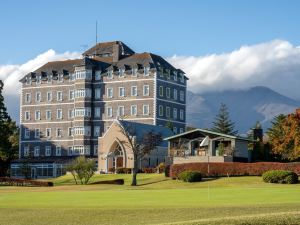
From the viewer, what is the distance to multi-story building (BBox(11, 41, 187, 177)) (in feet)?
355

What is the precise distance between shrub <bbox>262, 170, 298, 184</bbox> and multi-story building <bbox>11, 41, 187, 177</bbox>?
47453 mm

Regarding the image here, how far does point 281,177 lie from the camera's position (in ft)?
190

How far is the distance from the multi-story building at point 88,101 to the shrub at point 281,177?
47.5m

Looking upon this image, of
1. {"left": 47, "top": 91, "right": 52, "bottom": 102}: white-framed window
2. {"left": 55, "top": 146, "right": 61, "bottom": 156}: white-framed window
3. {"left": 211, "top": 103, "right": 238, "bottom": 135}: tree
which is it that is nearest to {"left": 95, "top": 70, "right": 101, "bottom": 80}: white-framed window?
{"left": 47, "top": 91, "right": 52, "bottom": 102}: white-framed window

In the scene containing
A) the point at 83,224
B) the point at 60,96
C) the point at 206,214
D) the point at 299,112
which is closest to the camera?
the point at 83,224

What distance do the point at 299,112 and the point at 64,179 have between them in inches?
1326

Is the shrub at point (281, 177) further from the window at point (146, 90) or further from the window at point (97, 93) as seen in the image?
the window at point (97, 93)

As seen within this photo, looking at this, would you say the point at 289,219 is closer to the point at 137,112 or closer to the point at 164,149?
the point at 164,149

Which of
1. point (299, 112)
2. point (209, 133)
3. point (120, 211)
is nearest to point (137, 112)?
point (209, 133)

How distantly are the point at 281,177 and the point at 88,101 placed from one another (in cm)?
5742

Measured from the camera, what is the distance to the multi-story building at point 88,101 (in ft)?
355

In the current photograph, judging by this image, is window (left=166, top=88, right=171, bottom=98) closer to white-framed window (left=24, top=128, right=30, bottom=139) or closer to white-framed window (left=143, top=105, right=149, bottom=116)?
white-framed window (left=143, top=105, right=149, bottom=116)

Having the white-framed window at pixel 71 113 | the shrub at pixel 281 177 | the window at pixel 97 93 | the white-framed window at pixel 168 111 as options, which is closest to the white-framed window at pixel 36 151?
the white-framed window at pixel 71 113

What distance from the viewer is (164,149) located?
3745 inches
